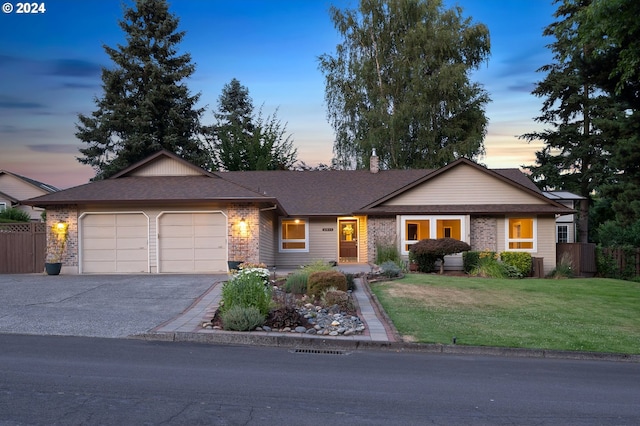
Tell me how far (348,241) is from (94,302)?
1517cm

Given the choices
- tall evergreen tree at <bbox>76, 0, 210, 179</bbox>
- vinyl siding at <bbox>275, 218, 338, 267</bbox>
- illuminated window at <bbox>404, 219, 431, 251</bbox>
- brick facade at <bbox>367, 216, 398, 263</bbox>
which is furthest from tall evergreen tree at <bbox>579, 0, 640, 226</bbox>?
tall evergreen tree at <bbox>76, 0, 210, 179</bbox>

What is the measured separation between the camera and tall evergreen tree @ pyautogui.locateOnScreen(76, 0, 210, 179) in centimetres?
3869

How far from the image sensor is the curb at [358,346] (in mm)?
9703

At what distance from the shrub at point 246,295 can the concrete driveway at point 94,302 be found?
1.41 meters

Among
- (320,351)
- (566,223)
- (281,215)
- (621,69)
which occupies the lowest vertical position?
(320,351)

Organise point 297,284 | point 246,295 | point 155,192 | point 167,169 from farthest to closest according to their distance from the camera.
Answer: point 167,169
point 155,192
point 297,284
point 246,295

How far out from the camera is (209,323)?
1115cm

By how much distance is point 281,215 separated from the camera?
2553cm

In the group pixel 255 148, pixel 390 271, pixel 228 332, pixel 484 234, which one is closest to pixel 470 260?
pixel 484 234

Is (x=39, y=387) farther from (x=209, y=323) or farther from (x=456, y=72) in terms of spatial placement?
(x=456, y=72)

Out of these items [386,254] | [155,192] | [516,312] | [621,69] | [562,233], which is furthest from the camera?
[562,233]

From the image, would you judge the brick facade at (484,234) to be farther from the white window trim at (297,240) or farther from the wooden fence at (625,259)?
the white window trim at (297,240)

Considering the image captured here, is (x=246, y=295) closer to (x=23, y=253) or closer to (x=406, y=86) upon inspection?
(x=23, y=253)

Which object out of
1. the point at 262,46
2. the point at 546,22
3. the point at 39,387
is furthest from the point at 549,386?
the point at 546,22
